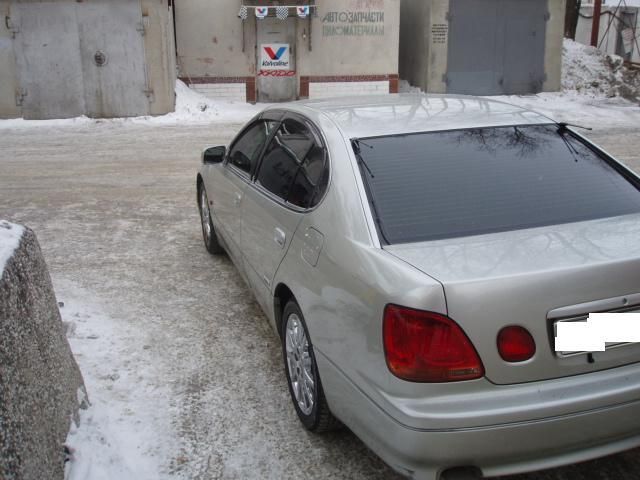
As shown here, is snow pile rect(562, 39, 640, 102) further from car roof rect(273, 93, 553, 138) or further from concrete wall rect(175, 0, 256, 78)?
car roof rect(273, 93, 553, 138)

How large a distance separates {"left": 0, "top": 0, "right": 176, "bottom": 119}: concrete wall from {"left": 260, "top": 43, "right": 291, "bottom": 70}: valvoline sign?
9.26 ft

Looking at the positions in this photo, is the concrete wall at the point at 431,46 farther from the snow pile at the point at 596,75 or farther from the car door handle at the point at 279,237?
the car door handle at the point at 279,237

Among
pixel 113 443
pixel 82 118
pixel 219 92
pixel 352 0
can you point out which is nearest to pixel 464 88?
pixel 352 0

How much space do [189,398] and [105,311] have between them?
153 cm

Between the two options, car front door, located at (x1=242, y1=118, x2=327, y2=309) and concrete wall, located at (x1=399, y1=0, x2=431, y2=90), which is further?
concrete wall, located at (x1=399, y1=0, x2=431, y2=90)

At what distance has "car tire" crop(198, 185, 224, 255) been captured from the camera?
6.31 meters

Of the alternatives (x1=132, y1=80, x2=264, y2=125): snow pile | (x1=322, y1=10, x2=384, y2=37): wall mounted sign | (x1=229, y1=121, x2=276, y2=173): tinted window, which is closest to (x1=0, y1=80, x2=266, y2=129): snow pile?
(x1=132, y1=80, x2=264, y2=125): snow pile

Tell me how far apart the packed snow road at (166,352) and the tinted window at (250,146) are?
3.42ft

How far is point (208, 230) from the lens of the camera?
6430 mm

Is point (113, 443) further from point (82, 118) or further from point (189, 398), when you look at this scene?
point (82, 118)

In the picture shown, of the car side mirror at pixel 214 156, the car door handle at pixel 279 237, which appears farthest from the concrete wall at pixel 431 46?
the car door handle at pixel 279 237

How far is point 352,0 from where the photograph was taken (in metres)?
18.4

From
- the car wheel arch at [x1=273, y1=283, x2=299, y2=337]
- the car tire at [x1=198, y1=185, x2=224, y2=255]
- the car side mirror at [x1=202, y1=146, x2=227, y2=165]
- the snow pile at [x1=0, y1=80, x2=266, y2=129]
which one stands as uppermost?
the car side mirror at [x1=202, y1=146, x2=227, y2=165]

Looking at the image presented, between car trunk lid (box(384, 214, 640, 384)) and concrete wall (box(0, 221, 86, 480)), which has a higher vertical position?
car trunk lid (box(384, 214, 640, 384))
